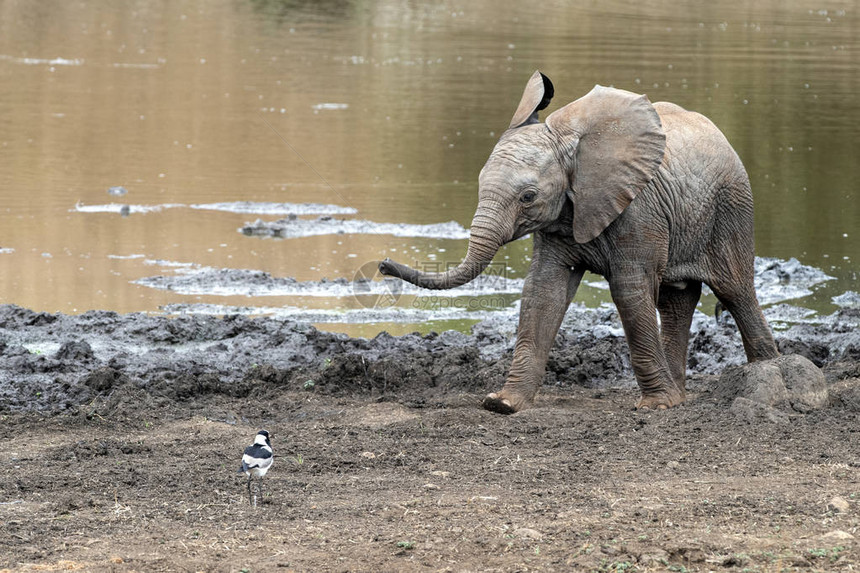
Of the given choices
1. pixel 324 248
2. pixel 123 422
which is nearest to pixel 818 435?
pixel 123 422

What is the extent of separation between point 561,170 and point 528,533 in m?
3.31

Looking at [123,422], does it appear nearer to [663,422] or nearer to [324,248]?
[663,422]

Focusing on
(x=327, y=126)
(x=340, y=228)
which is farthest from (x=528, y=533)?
(x=327, y=126)

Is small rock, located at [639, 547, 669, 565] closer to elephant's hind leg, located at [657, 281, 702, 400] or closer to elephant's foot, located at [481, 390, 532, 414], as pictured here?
elephant's foot, located at [481, 390, 532, 414]

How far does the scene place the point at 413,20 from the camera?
48.5 meters

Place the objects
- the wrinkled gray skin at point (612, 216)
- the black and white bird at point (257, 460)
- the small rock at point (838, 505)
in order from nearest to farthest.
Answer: the small rock at point (838, 505)
the black and white bird at point (257, 460)
the wrinkled gray skin at point (612, 216)

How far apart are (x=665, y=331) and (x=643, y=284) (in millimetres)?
1122

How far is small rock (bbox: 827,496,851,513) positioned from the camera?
631 cm

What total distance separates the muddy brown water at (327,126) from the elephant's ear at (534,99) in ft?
11.2

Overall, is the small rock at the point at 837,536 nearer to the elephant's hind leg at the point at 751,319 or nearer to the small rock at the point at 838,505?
the small rock at the point at 838,505

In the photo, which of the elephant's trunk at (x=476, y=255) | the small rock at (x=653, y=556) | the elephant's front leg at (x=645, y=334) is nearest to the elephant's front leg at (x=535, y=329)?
the elephant's front leg at (x=645, y=334)

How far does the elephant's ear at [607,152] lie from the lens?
864cm

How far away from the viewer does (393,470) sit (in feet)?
24.9

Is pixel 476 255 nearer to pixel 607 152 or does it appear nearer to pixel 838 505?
pixel 607 152
